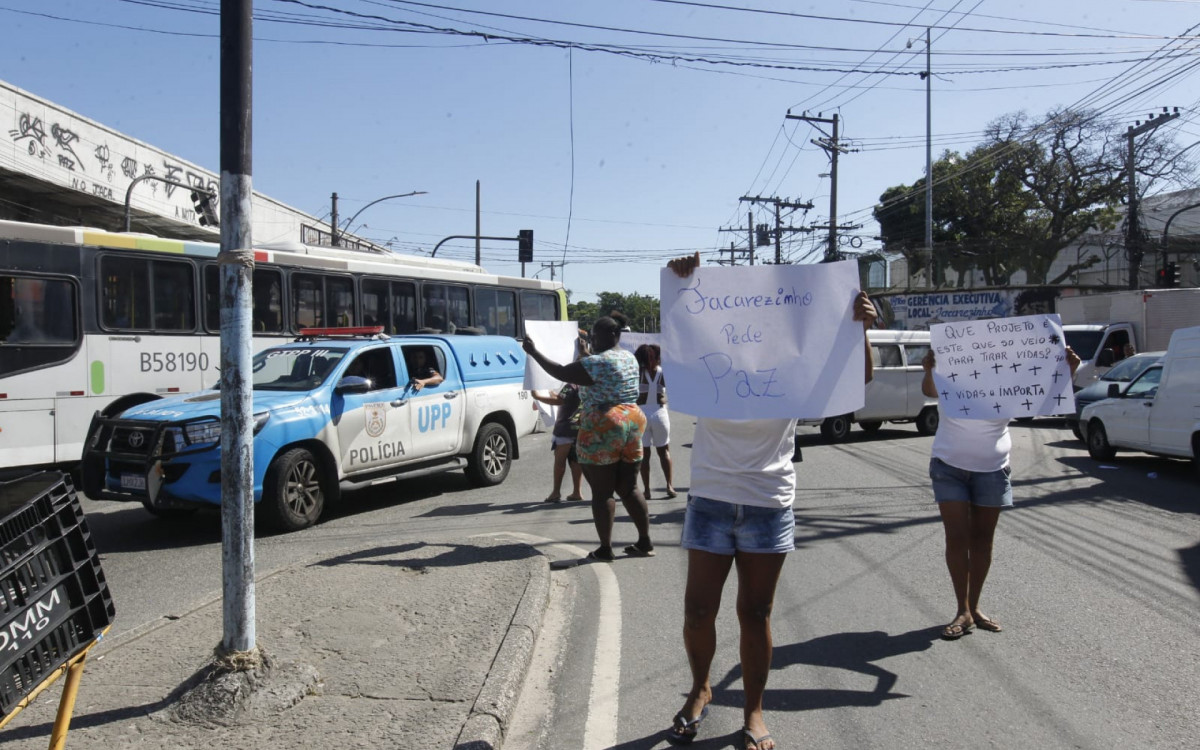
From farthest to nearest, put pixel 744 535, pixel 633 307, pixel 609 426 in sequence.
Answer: pixel 633 307
pixel 609 426
pixel 744 535

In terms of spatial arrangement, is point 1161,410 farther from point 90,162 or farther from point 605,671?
point 90,162

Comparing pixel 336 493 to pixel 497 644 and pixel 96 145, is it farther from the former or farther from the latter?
pixel 96 145

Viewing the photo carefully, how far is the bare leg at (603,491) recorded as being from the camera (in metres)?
6.28

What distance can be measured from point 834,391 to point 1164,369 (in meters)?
10.4

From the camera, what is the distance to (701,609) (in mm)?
3498

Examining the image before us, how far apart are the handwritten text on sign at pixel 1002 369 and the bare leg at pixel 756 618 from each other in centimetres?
215

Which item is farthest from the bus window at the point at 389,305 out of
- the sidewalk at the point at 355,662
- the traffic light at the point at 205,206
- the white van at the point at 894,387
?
the sidewalk at the point at 355,662

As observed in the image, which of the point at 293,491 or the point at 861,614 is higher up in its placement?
the point at 293,491

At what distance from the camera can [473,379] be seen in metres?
10.4

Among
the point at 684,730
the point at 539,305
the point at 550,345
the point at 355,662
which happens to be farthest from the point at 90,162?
the point at 684,730

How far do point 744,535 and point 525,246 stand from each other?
28.4 metres

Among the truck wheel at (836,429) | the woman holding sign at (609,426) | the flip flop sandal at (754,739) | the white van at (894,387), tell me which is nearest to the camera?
the flip flop sandal at (754,739)

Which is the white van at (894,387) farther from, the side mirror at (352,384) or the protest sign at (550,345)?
the side mirror at (352,384)

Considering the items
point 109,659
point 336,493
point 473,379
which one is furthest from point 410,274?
point 109,659
